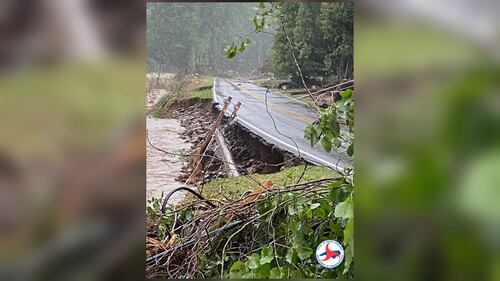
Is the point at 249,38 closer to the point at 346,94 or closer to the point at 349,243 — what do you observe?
the point at 346,94

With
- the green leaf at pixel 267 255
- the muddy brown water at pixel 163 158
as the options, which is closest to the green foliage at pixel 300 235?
the green leaf at pixel 267 255

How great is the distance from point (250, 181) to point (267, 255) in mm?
181

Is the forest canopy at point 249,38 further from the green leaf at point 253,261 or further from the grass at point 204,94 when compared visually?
the green leaf at point 253,261

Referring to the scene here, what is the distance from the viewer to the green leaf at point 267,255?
1251 mm

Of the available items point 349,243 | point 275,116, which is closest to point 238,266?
point 349,243

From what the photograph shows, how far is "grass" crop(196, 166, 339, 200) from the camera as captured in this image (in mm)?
1279

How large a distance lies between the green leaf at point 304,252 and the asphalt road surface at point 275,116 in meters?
0.21

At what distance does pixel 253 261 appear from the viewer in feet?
4.13

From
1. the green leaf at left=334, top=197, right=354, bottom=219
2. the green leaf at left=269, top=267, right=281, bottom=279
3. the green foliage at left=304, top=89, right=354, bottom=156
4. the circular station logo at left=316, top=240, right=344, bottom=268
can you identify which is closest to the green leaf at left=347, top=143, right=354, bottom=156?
the green foliage at left=304, top=89, right=354, bottom=156
